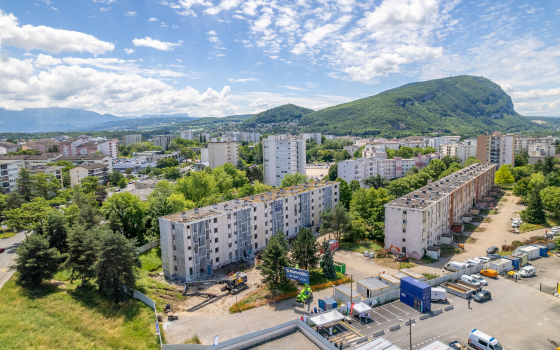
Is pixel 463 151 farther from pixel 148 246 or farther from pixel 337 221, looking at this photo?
pixel 148 246

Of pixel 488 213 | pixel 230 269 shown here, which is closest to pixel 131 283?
pixel 230 269

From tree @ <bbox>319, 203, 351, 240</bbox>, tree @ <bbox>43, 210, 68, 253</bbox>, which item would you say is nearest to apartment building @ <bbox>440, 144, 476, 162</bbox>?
tree @ <bbox>319, 203, 351, 240</bbox>

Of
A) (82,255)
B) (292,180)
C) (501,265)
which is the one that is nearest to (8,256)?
(82,255)

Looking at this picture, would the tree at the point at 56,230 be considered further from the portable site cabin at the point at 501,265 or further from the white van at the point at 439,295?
the portable site cabin at the point at 501,265

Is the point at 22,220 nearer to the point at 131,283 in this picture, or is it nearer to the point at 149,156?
the point at 131,283

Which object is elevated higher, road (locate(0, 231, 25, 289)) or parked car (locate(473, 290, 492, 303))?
road (locate(0, 231, 25, 289))

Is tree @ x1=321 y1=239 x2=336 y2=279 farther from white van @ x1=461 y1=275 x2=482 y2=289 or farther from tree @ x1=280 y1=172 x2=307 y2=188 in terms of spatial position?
tree @ x1=280 y1=172 x2=307 y2=188
